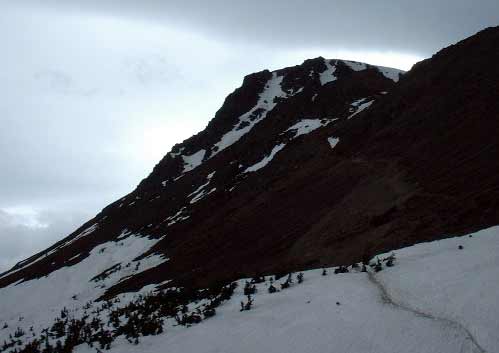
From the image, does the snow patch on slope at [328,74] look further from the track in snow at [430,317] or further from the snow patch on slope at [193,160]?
the track in snow at [430,317]

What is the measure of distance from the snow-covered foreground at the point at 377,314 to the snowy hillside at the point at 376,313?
0.05ft

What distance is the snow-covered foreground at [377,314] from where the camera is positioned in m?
6.86

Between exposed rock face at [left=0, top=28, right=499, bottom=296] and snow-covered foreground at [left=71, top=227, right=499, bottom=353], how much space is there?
5207 mm

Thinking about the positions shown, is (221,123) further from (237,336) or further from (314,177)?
(237,336)

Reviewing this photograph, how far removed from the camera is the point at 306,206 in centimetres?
2839

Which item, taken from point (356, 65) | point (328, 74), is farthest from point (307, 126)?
point (356, 65)

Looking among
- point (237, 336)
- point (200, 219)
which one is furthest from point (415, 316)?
point (200, 219)

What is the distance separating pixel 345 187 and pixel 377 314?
2016cm

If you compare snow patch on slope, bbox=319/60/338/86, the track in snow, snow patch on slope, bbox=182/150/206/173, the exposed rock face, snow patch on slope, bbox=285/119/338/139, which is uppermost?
snow patch on slope, bbox=319/60/338/86

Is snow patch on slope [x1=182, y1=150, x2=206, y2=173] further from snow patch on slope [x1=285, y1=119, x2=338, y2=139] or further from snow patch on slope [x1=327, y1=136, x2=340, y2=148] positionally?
snow patch on slope [x1=327, y1=136, x2=340, y2=148]

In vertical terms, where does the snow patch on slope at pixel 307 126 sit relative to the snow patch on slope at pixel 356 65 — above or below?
below

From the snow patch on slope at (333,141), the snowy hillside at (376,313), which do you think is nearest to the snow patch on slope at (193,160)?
the snow patch on slope at (333,141)

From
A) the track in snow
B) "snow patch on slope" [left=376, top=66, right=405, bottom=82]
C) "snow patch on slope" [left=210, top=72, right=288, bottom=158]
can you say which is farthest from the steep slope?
the track in snow

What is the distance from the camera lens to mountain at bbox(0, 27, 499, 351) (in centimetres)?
1805
